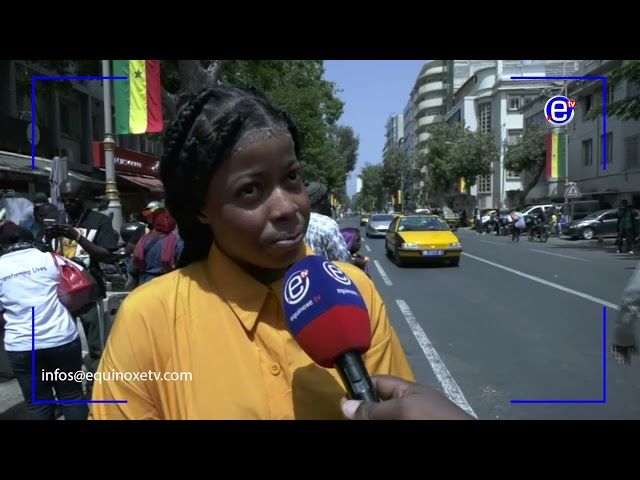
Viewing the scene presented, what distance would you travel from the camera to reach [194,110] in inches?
50.1

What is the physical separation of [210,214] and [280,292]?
0.80 ft

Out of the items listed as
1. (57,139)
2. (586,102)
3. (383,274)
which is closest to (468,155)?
(586,102)

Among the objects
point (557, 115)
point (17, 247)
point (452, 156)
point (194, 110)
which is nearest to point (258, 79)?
point (557, 115)

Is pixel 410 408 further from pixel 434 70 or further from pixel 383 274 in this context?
Result: pixel 434 70

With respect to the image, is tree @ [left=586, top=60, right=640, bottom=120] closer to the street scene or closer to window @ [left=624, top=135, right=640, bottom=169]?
the street scene

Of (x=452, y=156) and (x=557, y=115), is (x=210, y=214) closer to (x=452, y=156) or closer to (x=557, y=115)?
(x=557, y=115)

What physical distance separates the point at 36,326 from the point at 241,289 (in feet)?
8.99

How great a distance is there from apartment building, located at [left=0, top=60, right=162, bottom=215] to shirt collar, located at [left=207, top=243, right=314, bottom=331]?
31.8ft

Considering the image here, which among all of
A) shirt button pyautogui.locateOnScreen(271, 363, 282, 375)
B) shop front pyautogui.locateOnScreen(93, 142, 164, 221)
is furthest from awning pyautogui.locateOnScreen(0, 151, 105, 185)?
shirt button pyautogui.locateOnScreen(271, 363, 282, 375)

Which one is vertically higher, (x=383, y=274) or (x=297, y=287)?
(x=297, y=287)

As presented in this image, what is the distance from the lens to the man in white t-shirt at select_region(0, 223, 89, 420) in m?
3.48

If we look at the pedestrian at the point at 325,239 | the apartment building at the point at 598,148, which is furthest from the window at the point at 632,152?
the pedestrian at the point at 325,239

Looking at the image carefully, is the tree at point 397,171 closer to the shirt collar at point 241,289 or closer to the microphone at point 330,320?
the shirt collar at point 241,289

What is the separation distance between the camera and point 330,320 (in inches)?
42.4
